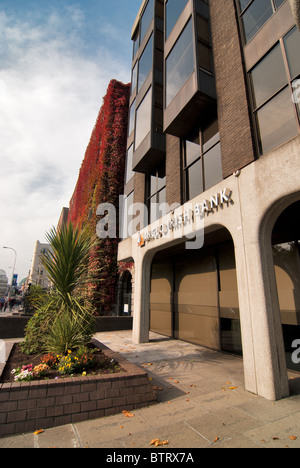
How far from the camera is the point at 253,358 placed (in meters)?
4.73

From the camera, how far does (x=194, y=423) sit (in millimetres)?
3529

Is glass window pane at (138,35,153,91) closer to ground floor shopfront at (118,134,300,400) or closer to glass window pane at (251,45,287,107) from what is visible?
glass window pane at (251,45,287,107)

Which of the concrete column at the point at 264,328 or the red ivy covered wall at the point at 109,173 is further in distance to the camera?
the red ivy covered wall at the point at 109,173

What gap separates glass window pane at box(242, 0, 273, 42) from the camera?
639 centimetres

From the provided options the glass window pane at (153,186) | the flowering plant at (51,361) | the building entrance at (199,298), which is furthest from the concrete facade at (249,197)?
the flowering plant at (51,361)

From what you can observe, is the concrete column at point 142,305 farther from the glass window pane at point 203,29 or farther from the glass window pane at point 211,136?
the glass window pane at point 203,29

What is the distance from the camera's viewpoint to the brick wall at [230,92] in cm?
612

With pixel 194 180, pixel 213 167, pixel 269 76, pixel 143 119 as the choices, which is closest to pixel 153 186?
pixel 143 119

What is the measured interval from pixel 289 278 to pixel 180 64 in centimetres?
846

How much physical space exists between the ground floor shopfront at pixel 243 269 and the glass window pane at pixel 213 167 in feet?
3.03

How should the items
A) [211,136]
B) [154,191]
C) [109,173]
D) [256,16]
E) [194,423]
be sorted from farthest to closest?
[109,173] < [154,191] < [211,136] < [256,16] < [194,423]
